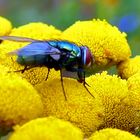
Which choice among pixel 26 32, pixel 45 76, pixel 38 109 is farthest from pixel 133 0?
pixel 38 109

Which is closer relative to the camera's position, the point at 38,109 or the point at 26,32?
the point at 38,109

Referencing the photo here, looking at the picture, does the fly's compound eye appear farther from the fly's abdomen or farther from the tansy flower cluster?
the fly's abdomen

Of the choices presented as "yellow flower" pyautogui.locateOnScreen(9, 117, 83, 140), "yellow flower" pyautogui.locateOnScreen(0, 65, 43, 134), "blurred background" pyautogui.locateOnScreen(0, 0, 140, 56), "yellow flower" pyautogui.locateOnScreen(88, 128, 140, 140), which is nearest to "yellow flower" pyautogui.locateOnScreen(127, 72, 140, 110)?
"yellow flower" pyautogui.locateOnScreen(88, 128, 140, 140)

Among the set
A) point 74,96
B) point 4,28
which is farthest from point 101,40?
point 74,96

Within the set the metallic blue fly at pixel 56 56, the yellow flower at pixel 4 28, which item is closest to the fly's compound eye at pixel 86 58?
the metallic blue fly at pixel 56 56

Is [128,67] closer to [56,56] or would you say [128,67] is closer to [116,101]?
[116,101]

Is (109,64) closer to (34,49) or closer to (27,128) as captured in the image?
(34,49)
